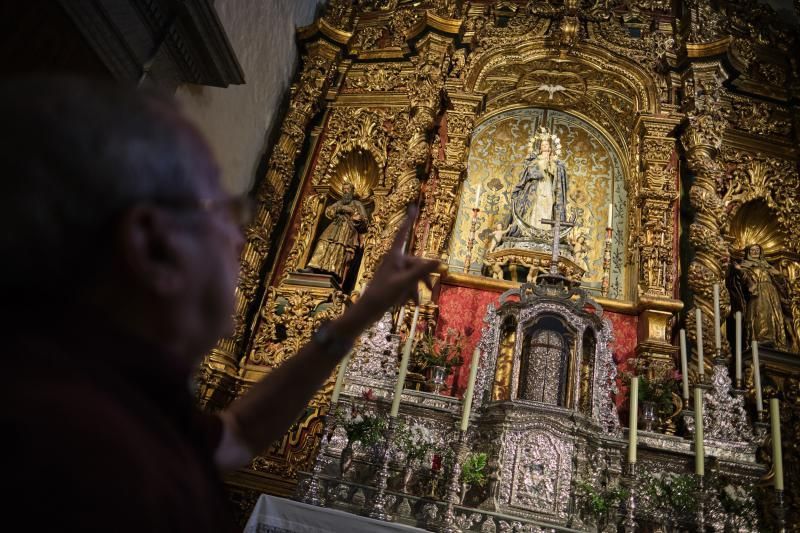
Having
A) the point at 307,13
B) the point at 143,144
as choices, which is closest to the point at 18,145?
the point at 143,144

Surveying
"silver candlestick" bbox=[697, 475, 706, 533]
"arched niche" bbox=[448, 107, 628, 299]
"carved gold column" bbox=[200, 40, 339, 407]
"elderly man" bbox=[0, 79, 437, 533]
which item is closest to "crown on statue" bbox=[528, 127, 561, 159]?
"arched niche" bbox=[448, 107, 628, 299]

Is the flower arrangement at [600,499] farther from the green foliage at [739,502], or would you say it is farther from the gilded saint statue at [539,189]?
the gilded saint statue at [539,189]

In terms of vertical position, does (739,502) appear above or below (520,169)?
below

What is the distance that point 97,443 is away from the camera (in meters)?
0.38

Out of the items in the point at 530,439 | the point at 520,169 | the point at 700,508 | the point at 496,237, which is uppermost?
the point at 520,169

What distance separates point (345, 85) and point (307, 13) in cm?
124

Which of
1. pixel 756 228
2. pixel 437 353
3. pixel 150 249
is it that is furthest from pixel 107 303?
pixel 756 228

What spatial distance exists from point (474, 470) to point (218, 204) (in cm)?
286

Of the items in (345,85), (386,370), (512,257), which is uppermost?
(345,85)

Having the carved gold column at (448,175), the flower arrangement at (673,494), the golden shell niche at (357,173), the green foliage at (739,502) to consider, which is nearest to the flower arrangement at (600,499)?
the flower arrangement at (673,494)

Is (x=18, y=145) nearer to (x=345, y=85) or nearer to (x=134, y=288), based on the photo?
(x=134, y=288)

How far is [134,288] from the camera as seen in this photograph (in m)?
0.49

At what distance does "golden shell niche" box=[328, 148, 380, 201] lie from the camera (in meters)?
6.36

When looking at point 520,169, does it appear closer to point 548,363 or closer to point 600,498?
point 548,363
